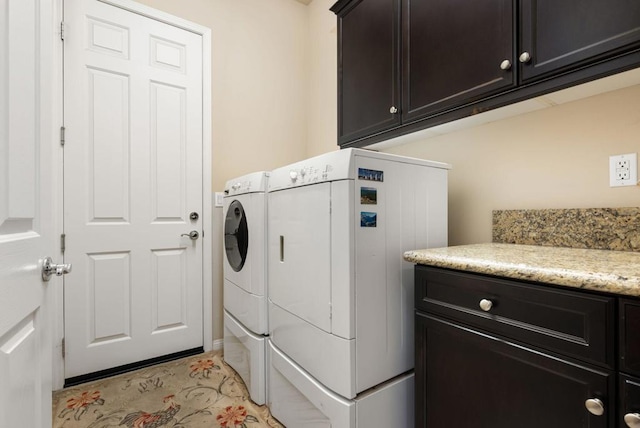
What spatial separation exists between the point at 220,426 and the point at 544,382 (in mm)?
1453

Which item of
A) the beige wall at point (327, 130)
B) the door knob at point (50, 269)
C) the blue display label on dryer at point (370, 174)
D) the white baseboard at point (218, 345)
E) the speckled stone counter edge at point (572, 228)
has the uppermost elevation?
the beige wall at point (327, 130)

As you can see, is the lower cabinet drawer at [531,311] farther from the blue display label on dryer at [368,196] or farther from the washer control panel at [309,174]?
the washer control panel at [309,174]

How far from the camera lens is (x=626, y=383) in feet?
2.15

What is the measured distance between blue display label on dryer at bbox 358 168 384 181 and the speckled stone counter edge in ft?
2.28

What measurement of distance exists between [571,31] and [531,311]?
2.77ft

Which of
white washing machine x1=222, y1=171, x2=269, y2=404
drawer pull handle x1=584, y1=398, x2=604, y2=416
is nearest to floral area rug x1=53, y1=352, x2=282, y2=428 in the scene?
white washing machine x1=222, y1=171, x2=269, y2=404

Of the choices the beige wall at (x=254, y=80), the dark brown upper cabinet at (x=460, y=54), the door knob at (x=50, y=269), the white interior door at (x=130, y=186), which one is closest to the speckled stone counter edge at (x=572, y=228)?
the dark brown upper cabinet at (x=460, y=54)

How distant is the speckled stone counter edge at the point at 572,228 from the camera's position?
1.08 meters

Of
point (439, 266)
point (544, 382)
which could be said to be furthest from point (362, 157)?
point (544, 382)

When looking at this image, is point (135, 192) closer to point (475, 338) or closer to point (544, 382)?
point (475, 338)

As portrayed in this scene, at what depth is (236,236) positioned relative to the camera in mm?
1903

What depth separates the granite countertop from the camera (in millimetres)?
666

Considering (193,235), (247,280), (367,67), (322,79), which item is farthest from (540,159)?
(193,235)

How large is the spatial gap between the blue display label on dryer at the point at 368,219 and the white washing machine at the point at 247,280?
702 millimetres
